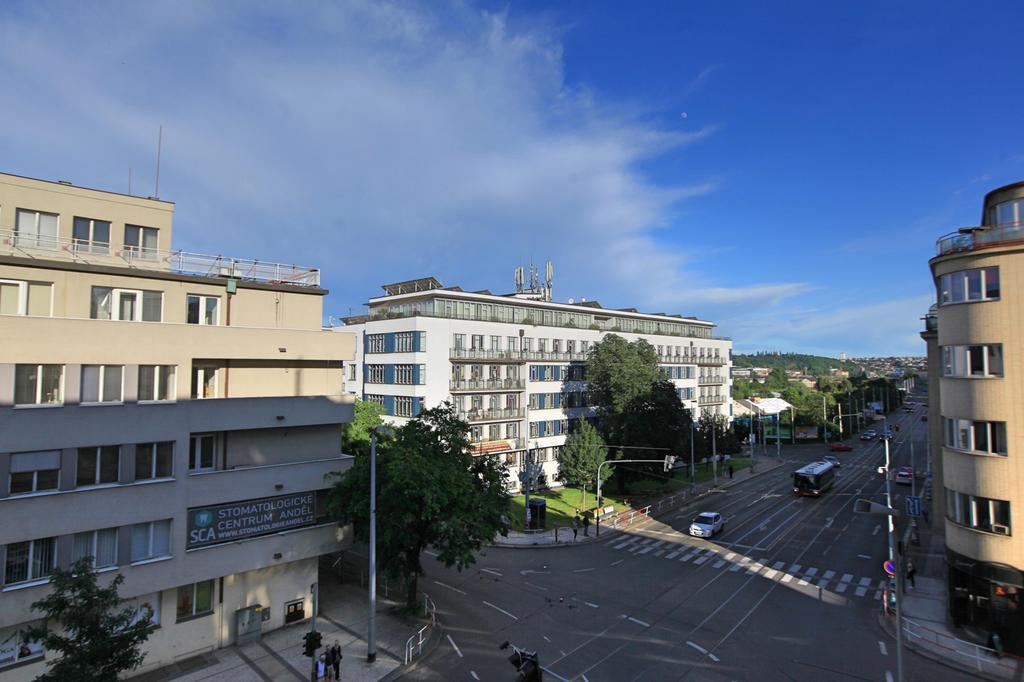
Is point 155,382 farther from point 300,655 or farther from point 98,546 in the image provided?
point 300,655

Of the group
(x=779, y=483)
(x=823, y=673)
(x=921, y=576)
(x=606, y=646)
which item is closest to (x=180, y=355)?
(x=606, y=646)

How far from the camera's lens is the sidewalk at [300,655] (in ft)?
63.2

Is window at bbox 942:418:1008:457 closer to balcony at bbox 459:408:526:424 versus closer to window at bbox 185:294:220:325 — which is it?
window at bbox 185:294:220:325

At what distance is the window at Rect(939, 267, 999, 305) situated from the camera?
2219 cm

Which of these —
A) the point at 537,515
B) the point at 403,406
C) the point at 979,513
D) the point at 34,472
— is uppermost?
the point at 403,406

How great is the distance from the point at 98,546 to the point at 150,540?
1.51 metres

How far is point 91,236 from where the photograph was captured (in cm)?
2050

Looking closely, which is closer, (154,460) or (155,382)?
(154,460)

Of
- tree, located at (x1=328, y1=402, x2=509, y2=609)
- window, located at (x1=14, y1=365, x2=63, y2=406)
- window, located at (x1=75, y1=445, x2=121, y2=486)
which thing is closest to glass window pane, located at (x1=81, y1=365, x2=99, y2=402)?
window, located at (x1=14, y1=365, x2=63, y2=406)

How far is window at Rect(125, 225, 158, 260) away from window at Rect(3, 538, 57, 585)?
10.5 meters

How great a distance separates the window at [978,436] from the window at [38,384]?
1376 inches

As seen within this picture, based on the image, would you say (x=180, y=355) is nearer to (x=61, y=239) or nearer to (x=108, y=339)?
(x=108, y=339)

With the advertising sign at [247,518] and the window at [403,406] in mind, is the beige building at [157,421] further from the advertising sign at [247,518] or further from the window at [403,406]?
the window at [403,406]

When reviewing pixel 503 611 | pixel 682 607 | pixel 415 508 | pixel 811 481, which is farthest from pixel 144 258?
pixel 811 481
